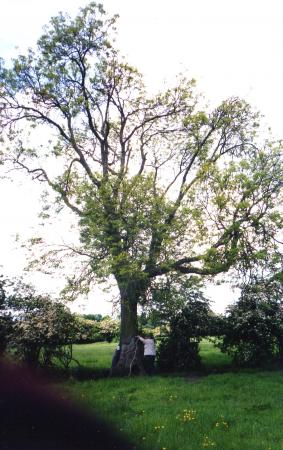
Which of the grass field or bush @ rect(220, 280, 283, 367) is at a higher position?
bush @ rect(220, 280, 283, 367)

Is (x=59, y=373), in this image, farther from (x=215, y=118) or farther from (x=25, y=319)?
(x=215, y=118)

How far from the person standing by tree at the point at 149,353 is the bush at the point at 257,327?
3.70 m

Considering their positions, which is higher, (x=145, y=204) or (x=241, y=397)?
(x=145, y=204)

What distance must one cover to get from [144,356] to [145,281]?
4.28m

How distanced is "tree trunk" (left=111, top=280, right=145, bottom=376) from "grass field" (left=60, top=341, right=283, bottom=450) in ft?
5.70

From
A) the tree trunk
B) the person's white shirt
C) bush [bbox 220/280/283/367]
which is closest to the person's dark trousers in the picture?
the tree trunk

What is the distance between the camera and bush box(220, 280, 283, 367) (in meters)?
20.8

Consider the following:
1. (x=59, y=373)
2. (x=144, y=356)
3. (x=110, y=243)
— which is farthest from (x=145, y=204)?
(x=59, y=373)

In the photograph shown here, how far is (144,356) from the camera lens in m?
21.2

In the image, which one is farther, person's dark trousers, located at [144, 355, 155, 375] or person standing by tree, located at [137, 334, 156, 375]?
person's dark trousers, located at [144, 355, 155, 375]

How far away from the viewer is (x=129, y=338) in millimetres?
21422

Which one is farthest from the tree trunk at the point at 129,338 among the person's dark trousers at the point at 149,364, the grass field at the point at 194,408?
the grass field at the point at 194,408

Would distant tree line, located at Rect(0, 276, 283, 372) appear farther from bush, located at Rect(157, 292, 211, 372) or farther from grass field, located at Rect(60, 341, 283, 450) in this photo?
grass field, located at Rect(60, 341, 283, 450)

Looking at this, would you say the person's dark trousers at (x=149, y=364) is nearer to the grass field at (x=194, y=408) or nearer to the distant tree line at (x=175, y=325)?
the distant tree line at (x=175, y=325)
